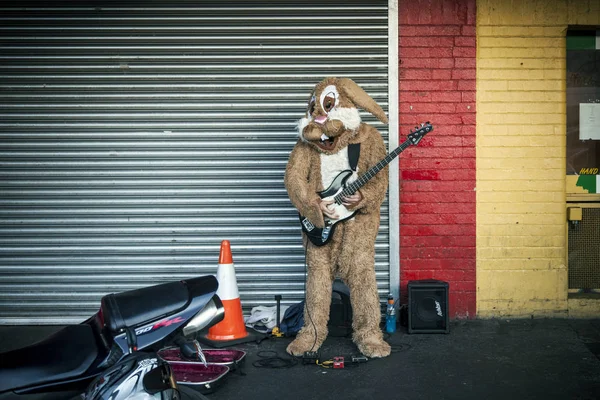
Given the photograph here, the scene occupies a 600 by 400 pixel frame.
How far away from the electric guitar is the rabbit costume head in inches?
11.4

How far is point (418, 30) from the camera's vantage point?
254 inches

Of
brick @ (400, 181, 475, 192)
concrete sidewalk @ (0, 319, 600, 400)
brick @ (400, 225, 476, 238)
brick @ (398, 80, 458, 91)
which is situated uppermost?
brick @ (398, 80, 458, 91)

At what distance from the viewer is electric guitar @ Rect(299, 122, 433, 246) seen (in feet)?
17.8

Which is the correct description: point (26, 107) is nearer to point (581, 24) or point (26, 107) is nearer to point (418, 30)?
point (418, 30)

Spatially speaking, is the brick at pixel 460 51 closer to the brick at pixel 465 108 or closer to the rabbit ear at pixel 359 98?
the brick at pixel 465 108

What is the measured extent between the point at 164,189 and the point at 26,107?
1.81m

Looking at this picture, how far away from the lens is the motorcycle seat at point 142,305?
2.64m

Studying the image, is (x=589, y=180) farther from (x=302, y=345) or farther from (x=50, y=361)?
(x=50, y=361)

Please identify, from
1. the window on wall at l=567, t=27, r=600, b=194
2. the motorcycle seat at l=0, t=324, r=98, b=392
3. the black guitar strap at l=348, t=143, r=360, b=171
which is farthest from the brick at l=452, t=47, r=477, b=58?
the motorcycle seat at l=0, t=324, r=98, b=392

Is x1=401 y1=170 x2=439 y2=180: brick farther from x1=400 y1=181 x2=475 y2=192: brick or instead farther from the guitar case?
the guitar case

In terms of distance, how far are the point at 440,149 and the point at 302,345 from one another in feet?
8.70

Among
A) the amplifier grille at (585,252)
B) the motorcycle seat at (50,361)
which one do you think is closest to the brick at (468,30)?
the amplifier grille at (585,252)

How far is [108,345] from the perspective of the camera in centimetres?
270

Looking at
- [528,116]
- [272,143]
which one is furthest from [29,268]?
[528,116]
